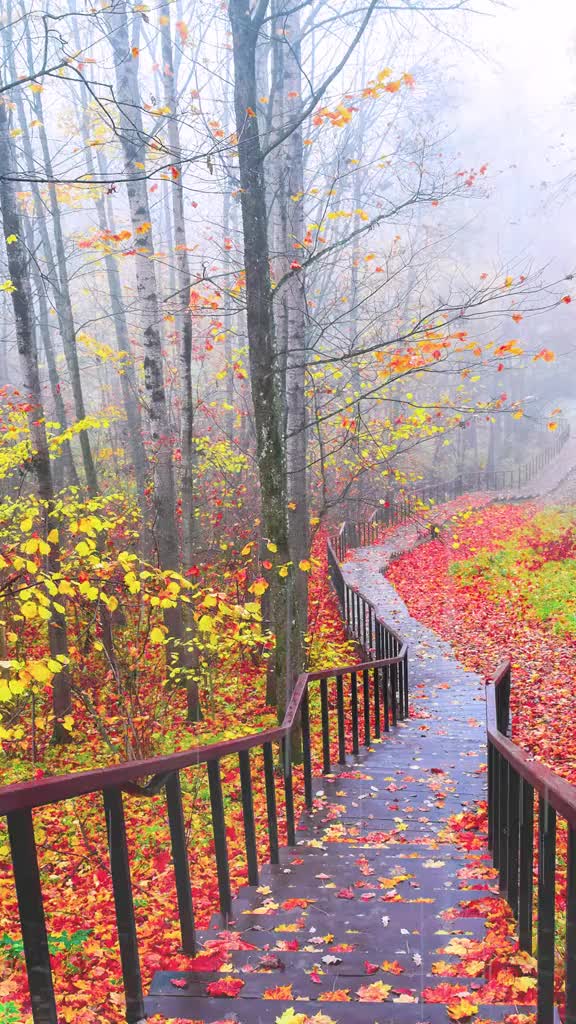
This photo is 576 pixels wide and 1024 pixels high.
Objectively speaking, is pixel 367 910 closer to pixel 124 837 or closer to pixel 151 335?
pixel 124 837

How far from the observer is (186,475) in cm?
989

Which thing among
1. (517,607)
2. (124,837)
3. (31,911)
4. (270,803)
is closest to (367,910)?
(270,803)

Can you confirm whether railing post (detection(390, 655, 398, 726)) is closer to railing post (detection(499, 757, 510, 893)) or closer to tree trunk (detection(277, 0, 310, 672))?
tree trunk (detection(277, 0, 310, 672))

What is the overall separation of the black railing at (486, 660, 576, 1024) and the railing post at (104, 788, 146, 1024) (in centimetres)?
137

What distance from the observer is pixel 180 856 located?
2.69 meters

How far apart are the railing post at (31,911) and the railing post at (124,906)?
33cm

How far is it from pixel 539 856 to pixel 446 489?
1308 inches

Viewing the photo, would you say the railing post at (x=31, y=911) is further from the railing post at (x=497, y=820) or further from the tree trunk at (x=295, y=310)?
the tree trunk at (x=295, y=310)

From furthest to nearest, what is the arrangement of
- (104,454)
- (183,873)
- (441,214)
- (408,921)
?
(441,214)
(104,454)
(408,921)
(183,873)

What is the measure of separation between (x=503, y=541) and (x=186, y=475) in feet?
38.7

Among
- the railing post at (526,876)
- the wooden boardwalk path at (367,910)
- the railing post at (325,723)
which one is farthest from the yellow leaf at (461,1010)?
the railing post at (325,723)

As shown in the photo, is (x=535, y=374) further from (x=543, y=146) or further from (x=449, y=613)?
(x=449, y=613)

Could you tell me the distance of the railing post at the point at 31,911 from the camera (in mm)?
1846

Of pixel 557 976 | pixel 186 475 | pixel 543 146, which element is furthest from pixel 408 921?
pixel 543 146
